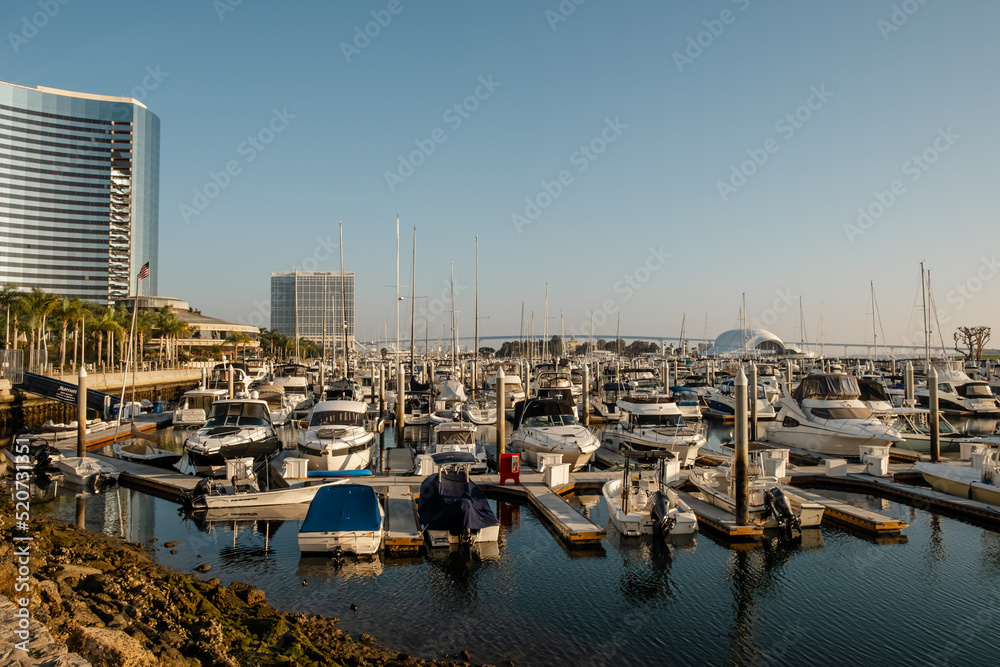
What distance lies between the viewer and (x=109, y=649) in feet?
27.9

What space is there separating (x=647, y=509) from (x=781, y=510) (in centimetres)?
383

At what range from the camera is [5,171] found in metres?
138

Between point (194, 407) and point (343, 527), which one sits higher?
point (194, 407)

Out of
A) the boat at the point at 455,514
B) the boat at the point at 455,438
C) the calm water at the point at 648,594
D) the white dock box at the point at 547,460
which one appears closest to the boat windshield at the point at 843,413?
the calm water at the point at 648,594

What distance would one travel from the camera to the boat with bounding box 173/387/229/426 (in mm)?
41844

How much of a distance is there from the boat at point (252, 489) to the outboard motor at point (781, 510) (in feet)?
45.1

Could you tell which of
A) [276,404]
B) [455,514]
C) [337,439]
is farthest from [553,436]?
[276,404]

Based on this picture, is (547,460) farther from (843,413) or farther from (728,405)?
(728,405)

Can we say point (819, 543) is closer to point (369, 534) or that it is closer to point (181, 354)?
point (369, 534)

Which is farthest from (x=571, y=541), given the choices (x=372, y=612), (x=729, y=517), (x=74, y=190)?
(x=74, y=190)

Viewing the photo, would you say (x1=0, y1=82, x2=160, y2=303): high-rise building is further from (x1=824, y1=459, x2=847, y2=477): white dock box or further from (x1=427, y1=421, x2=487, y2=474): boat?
(x1=824, y1=459, x2=847, y2=477): white dock box

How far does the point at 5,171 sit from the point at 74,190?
12417 mm

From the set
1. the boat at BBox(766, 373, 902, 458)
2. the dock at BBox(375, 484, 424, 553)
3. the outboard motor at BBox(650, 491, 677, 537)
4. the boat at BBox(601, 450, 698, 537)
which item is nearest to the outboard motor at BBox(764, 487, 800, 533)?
the boat at BBox(601, 450, 698, 537)

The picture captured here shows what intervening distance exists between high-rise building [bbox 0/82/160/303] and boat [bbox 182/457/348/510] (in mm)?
144413
